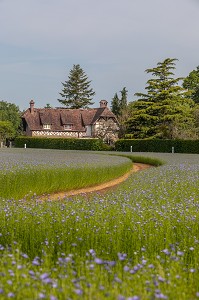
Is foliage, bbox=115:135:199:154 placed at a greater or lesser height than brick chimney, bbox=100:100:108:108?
lesser

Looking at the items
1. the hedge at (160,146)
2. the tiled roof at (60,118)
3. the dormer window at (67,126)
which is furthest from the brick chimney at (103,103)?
the hedge at (160,146)

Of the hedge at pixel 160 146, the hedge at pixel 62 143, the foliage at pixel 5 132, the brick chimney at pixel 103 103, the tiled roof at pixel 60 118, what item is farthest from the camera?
the brick chimney at pixel 103 103

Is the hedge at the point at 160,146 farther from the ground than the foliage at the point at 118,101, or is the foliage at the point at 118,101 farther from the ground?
the foliage at the point at 118,101

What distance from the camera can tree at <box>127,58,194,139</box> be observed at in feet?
175

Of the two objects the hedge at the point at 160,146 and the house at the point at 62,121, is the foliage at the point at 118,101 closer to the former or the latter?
the house at the point at 62,121

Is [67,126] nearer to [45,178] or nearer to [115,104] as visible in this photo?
[115,104]

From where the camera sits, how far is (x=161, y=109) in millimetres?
54656

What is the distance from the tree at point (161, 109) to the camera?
53278mm

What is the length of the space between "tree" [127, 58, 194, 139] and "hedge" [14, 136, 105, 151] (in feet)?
19.6

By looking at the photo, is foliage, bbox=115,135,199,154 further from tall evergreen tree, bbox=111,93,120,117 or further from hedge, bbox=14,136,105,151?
tall evergreen tree, bbox=111,93,120,117

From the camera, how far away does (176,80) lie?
5525cm

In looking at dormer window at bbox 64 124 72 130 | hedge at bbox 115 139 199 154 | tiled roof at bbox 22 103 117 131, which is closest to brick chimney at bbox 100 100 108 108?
tiled roof at bbox 22 103 117 131

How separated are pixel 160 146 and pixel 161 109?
9.86 meters

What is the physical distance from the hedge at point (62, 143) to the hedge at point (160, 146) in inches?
140
